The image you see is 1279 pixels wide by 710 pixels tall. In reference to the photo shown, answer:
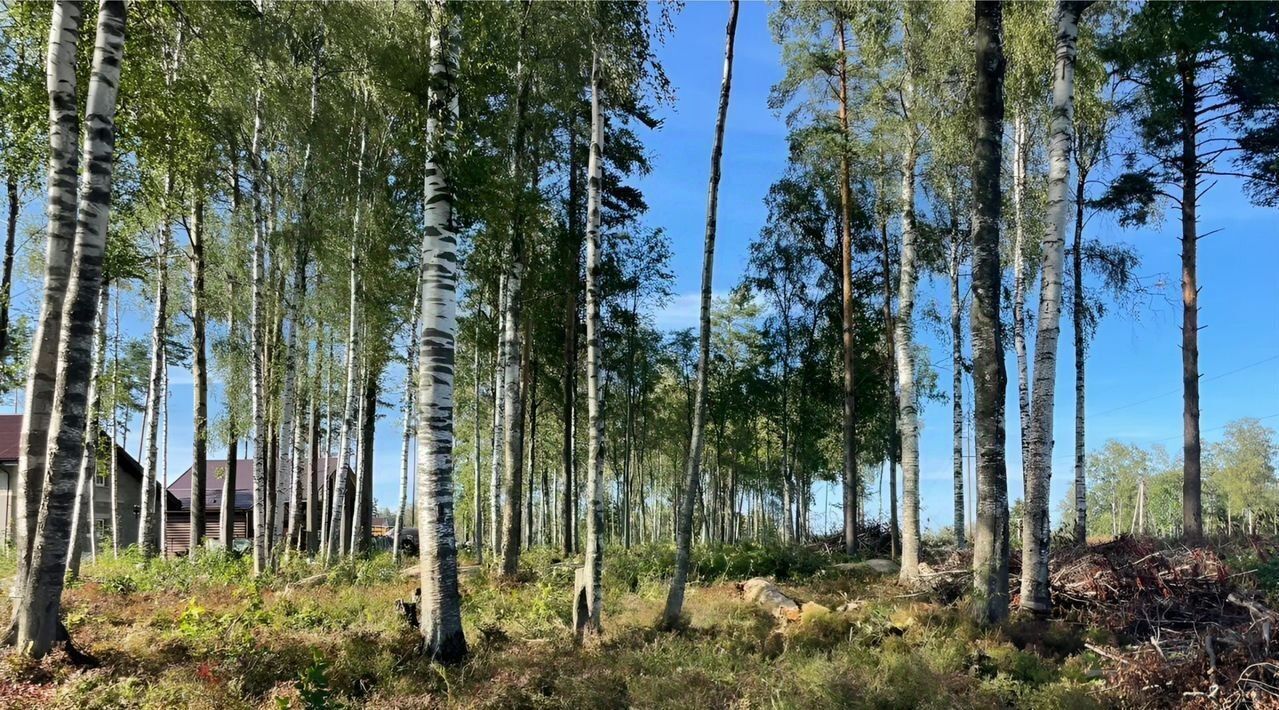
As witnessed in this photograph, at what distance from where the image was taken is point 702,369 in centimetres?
959

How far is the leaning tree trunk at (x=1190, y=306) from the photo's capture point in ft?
50.3

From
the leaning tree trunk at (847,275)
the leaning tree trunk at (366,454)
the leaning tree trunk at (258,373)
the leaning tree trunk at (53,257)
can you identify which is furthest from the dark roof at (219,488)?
the leaning tree trunk at (53,257)

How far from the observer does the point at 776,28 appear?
15.3 meters

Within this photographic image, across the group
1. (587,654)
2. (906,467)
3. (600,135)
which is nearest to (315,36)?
(600,135)

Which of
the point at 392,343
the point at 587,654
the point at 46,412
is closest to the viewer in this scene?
the point at 46,412

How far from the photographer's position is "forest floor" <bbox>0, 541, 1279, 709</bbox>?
5.77 metres

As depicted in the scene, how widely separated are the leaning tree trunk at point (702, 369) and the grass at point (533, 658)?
48cm

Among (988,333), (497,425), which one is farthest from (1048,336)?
(497,425)

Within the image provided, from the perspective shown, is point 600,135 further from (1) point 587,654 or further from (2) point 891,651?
(2) point 891,651

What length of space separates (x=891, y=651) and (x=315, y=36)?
14364 millimetres

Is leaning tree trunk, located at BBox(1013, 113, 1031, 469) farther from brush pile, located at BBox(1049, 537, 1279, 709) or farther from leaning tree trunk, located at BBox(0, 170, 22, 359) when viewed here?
leaning tree trunk, located at BBox(0, 170, 22, 359)

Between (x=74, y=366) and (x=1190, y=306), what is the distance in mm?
20226

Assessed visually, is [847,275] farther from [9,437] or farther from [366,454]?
[9,437]

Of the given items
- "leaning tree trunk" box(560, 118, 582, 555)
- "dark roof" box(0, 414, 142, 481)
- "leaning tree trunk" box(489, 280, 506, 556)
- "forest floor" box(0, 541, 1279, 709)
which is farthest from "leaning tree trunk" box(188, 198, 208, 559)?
"dark roof" box(0, 414, 142, 481)
